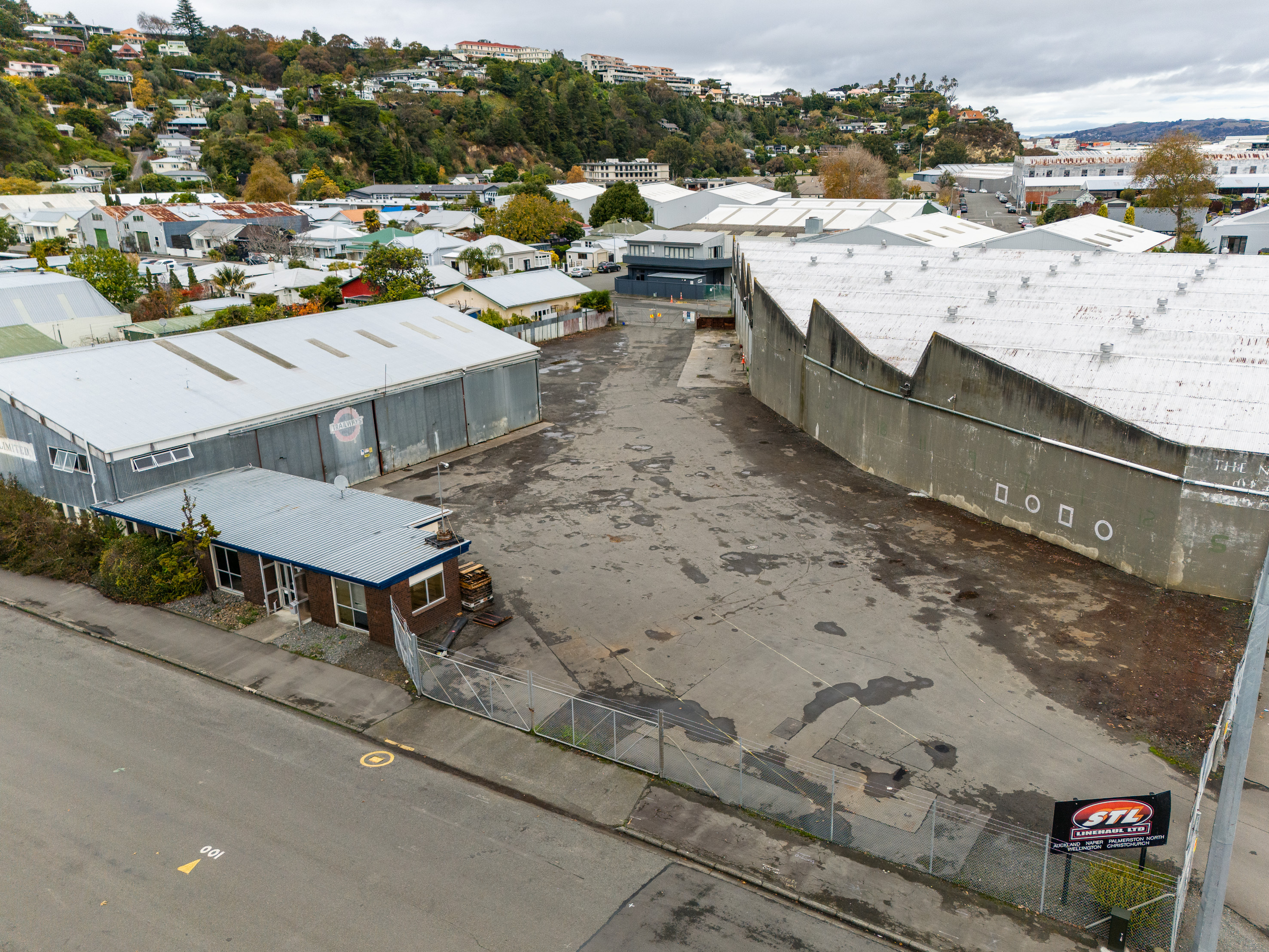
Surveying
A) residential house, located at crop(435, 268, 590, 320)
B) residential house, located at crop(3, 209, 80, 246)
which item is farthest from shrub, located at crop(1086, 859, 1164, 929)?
residential house, located at crop(3, 209, 80, 246)

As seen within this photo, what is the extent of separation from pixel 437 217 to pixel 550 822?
121 m

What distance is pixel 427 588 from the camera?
77.8ft

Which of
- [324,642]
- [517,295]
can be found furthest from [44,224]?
[324,642]

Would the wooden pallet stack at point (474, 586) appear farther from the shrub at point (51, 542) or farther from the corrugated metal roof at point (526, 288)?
the corrugated metal roof at point (526, 288)

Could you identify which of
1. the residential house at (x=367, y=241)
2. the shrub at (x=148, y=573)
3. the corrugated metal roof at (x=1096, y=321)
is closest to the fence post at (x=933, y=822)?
the corrugated metal roof at (x=1096, y=321)

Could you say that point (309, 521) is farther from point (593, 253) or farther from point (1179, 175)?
point (1179, 175)

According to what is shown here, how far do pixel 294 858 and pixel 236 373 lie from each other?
76.0 ft

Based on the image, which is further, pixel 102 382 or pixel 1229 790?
pixel 102 382

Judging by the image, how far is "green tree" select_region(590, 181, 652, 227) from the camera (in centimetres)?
12344

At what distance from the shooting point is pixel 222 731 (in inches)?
760

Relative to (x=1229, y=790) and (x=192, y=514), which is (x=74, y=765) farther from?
(x=1229, y=790)

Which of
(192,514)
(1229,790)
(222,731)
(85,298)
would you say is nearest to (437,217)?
(85,298)

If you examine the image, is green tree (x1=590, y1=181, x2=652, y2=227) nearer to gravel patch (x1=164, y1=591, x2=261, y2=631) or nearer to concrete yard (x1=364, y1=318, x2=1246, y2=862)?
concrete yard (x1=364, y1=318, x2=1246, y2=862)

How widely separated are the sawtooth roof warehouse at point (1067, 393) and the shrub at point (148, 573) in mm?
26617
